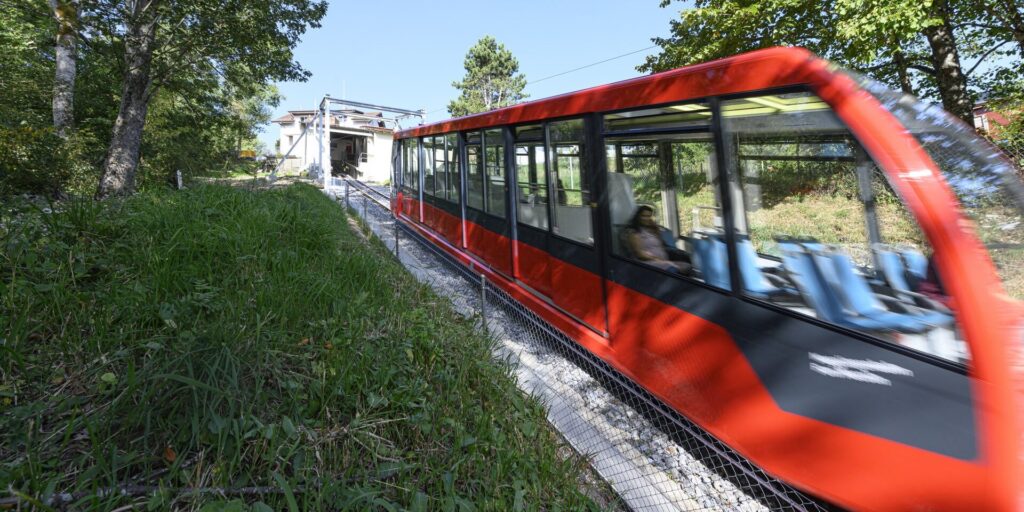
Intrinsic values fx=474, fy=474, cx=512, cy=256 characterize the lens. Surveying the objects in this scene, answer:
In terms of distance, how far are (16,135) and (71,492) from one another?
10.0 meters

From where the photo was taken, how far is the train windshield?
210 centimetres

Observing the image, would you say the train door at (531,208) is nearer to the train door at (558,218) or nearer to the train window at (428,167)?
the train door at (558,218)

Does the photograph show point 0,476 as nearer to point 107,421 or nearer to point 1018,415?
point 107,421

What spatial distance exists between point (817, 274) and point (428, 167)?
8690 mm

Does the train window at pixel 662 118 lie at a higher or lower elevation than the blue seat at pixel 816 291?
higher

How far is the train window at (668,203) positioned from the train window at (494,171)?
2477 millimetres

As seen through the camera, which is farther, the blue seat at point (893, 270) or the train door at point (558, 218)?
the train door at point (558, 218)

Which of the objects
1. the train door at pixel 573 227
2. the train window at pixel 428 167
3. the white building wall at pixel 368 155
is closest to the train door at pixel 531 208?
the train door at pixel 573 227

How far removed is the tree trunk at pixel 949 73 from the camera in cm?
1066

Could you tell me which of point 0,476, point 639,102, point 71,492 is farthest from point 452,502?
point 639,102

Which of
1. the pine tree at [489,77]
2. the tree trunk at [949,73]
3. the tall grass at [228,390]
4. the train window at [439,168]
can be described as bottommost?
the tall grass at [228,390]

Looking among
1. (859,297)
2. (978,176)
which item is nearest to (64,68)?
(859,297)

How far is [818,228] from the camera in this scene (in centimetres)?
272

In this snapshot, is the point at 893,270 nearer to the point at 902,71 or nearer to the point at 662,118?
the point at 662,118
